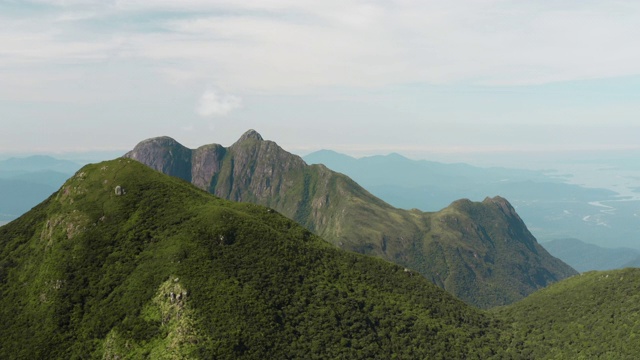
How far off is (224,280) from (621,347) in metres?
124

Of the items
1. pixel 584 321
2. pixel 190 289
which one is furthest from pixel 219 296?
pixel 584 321

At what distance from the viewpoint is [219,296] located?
449ft

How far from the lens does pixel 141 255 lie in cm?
15200

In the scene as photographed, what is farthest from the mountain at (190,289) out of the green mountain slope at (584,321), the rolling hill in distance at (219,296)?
the green mountain slope at (584,321)

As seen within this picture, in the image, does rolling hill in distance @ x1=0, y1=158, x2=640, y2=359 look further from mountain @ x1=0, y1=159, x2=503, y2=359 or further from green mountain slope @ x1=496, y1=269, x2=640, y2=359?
green mountain slope @ x1=496, y1=269, x2=640, y2=359

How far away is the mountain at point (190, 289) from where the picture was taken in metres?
132

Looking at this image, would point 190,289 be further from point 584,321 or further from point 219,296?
point 584,321

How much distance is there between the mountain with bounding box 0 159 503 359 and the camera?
5197 inches

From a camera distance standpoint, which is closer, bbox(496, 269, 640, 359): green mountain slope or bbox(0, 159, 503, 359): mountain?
bbox(0, 159, 503, 359): mountain

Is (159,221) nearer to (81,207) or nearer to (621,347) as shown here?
(81,207)

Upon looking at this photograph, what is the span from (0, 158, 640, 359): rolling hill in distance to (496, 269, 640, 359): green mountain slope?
546 mm

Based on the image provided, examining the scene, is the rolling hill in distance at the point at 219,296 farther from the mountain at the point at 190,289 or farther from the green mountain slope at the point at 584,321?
the green mountain slope at the point at 584,321

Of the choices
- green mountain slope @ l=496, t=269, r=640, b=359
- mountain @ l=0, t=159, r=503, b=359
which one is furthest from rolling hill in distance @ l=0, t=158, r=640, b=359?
green mountain slope @ l=496, t=269, r=640, b=359

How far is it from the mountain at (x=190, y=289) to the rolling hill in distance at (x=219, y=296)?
15.9 inches
